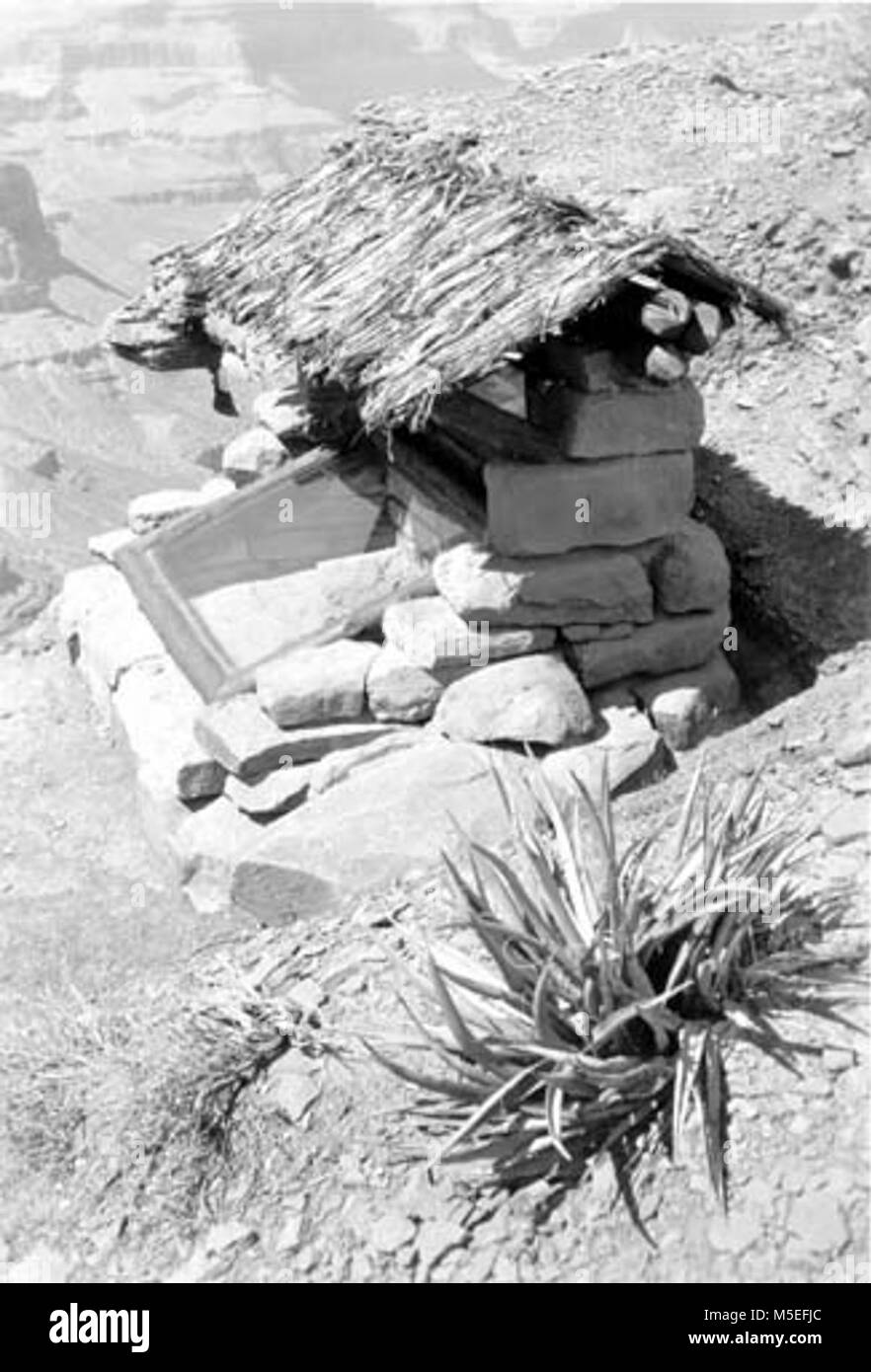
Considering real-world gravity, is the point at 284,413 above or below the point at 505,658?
above

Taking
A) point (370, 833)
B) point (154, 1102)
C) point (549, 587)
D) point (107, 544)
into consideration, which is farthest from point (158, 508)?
point (154, 1102)

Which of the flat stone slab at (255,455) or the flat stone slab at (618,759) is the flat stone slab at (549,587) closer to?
the flat stone slab at (618,759)

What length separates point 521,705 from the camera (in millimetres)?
7180

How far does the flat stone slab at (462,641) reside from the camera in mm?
7426

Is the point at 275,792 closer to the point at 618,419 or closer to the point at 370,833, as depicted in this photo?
the point at 370,833

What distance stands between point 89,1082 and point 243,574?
4203mm

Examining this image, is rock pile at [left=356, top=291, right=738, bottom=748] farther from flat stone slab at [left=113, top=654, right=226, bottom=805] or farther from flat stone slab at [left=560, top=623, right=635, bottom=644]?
flat stone slab at [left=113, top=654, right=226, bottom=805]

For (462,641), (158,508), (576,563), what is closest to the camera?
(576,563)

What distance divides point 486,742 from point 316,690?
0.95m

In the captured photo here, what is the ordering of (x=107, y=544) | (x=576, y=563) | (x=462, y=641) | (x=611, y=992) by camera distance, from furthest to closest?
(x=107, y=544) → (x=462, y=641) → (x=576, y=563) → (x=611, y=992)

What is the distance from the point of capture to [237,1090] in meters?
5.06

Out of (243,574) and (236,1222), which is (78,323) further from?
(236,1222)

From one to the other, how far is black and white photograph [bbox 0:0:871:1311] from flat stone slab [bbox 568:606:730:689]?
0.07 ft

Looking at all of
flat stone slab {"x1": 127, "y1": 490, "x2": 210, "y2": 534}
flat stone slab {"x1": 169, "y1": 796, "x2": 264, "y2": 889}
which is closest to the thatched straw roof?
flat stone slab {"x1": 127, "y1": 490, "x2": 210, "y2": 534}
